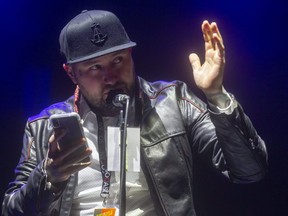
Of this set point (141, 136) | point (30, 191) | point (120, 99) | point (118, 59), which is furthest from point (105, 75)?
point (30, 191)

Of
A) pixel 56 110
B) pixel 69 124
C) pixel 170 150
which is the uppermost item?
pixel 69 124

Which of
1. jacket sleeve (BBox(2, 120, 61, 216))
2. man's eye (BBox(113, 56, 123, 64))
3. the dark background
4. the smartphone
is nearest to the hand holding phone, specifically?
the smartphone

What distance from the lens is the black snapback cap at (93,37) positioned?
197cm

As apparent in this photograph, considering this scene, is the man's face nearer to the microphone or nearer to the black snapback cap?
the black snapback cap

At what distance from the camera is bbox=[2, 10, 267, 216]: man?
1708mm

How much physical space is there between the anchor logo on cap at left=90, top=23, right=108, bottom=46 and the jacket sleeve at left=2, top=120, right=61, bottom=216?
0.61 m

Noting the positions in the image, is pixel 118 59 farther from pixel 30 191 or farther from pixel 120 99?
pixel 30 191

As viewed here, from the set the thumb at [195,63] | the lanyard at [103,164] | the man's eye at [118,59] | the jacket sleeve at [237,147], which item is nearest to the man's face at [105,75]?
the man's eye at [118,59]

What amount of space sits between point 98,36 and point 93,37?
0.03 meters

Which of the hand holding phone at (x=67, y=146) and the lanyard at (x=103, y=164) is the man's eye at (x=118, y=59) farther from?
the hand holding phone at (x=67, y=146)

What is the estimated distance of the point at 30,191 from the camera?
1758mm

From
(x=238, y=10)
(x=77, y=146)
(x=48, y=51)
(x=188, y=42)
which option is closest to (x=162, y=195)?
(x=77, y=146)

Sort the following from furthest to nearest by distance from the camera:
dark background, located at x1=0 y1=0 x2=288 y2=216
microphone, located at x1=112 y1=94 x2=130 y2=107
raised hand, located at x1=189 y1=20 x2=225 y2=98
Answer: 1. dark background, located at x1=0 y1=0 x2=288 y2=216
2. raised hand, located at x1=189 y1=20 x2=225 y2=98
3. microphone, located at x1=112 y1=94 x2=130 y2=107

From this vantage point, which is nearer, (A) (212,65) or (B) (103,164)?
(A) (212,65)
